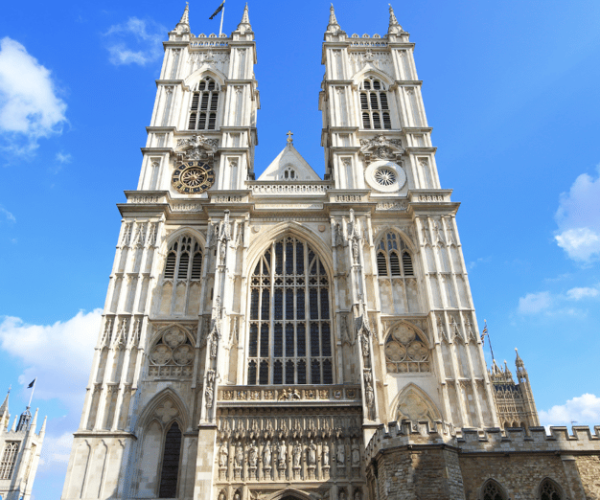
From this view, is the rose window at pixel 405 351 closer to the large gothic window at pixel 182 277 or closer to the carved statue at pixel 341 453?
the carved statue at pixel 341 453

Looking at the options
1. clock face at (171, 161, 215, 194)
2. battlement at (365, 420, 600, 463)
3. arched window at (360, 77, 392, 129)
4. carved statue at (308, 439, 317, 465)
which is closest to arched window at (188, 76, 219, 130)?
clock face at (171, 161, 215, 194)

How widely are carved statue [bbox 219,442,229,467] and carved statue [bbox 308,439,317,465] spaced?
9.74 feet

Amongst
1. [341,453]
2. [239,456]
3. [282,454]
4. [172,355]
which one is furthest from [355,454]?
[172,355]

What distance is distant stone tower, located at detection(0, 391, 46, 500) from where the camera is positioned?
47094mm

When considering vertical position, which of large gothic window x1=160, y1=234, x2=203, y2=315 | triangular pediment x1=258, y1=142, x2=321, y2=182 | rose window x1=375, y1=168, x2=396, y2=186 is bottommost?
large gothic window x1=160, y1=234, x2=203, y2=315

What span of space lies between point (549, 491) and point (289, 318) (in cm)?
1209

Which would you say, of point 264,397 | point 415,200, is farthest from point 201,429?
point 415,200

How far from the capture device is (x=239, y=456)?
18.7 metres

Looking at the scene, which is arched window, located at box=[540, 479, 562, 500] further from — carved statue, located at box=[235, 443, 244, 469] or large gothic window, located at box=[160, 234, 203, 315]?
→ large gothic window, located at box=[160, 234, 203, 315]

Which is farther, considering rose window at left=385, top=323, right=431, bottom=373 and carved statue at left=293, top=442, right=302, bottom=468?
rose window at left=385, top=323, right=431, bottom=373

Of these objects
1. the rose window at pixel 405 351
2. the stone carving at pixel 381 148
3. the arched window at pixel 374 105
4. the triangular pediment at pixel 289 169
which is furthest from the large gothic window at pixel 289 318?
the arched window at pixel 374 105

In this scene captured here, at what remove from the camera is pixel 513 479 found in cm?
1525

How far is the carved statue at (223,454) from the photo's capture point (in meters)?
18.5

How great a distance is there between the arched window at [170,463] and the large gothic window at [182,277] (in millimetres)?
5234
